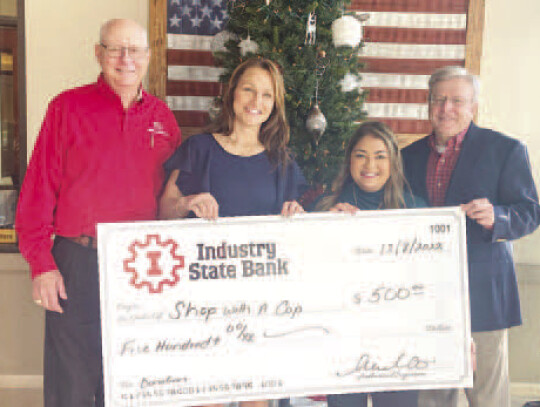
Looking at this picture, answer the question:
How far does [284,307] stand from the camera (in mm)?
1838

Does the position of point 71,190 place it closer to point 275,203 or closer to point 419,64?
point 275,203

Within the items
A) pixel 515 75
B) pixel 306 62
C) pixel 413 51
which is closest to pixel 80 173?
pixel 306 62

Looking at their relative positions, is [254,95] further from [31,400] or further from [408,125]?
[31,400]

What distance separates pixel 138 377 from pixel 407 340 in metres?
1.10

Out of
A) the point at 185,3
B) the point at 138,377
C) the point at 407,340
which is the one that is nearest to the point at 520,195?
the point at 407,340

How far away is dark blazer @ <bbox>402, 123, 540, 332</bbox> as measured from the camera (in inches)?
71.8

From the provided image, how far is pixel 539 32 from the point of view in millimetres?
3182

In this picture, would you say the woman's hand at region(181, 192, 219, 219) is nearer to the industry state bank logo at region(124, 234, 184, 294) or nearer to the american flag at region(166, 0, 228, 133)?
the industry state bank logo at region(124, 234, 184, 294)

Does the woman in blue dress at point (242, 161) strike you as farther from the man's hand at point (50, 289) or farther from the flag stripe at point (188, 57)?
the flag stripe at point (188, 57)

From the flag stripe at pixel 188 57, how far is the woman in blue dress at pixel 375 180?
168 cm

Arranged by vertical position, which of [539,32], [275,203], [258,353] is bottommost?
[258,353]

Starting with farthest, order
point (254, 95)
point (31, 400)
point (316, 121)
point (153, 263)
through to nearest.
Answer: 1. point (31, 400)
2. point (316, 121)
3. point (254, 95)
4. point (153, 263)

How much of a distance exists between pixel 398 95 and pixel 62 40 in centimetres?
237

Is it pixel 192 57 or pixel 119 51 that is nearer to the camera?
pixel 119 51
